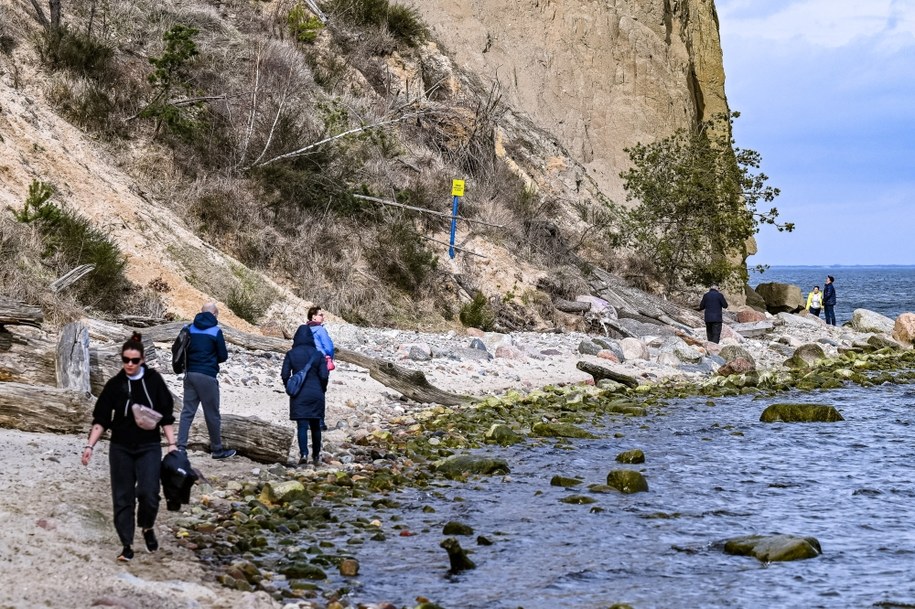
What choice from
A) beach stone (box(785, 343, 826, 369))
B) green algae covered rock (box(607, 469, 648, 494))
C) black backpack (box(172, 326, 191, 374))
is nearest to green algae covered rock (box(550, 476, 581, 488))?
green algae covered rock (box(607, 469, 648, 494))

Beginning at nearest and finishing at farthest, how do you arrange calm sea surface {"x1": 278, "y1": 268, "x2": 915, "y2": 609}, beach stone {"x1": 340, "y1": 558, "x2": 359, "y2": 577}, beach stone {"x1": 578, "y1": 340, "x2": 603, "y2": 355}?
calm sea surface {"x1": 278, "y1": 268, "x2": 915, "y2": 609} < beach stone {"x1": 340, "y1": 558, "x2": 359, "y2": 577} < beach stone {"x1": 578, "y1": 340, "x2": 603, "y2": 355}

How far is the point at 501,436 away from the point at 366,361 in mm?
2396

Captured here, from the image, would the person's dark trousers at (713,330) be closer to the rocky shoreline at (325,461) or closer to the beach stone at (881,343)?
the rocky shoreline at (325,461)

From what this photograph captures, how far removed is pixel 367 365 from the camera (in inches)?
523

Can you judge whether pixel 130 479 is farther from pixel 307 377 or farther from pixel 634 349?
pixel 634 349

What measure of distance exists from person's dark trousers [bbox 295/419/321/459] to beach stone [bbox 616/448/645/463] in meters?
3.60

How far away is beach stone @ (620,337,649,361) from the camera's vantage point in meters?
21.0

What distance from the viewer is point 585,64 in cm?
3938

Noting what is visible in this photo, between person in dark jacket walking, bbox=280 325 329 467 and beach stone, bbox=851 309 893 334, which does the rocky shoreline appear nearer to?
person in dark jacket walking, bbox=280 325 329 467

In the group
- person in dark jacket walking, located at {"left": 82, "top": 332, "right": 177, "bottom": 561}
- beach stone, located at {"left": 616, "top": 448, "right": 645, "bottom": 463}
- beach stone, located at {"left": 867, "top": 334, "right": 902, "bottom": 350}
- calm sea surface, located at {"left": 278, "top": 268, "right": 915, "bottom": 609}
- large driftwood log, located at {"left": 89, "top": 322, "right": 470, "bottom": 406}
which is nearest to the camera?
person in dark jacket walking, located at {"left": 82, "top": 332, "right": 177, "bottom": 561}

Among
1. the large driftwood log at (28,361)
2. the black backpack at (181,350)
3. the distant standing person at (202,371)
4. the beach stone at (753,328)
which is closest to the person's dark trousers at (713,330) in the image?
the beach stone at (753,328)

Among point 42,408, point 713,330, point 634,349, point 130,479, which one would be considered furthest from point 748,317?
point 130,479

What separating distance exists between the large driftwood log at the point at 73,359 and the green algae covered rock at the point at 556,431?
5.74 m

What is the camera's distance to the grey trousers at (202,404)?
29.0 feet
